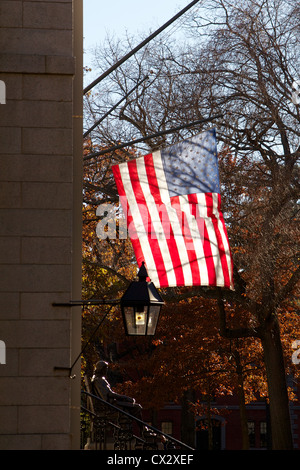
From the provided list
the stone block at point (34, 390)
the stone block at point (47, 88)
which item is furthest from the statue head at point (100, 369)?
the stone block at point (47, 88)

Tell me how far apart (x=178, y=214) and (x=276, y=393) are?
1006cm

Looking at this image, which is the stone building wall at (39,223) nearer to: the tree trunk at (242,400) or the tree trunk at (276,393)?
the tree trunk at (276,393)

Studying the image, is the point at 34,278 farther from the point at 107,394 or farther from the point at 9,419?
the point at 107,394

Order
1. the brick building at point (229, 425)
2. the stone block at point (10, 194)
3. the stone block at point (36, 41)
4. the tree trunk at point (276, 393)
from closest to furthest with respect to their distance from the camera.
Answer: the stone block at point (10, 194), the stone block at point (36, 41), the tree trunk at point (276, 393), the brick building at point (229, 425)

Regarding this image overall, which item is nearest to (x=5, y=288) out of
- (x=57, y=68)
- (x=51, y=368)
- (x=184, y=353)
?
(x=51, y=368)

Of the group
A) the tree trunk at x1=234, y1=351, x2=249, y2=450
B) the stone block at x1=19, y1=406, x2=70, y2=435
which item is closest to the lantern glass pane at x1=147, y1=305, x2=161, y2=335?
the stone block at x1=19, y1=406, x2=70, y2=435

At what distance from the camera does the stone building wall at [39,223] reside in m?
7.74

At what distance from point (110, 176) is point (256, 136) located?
16.4ft

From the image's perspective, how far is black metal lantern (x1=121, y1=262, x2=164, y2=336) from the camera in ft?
25.5

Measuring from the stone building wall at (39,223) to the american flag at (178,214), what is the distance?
4.99 m

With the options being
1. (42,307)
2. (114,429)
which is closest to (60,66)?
(42,307)

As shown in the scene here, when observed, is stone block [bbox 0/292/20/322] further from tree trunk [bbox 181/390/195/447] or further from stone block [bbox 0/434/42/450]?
tree trunk [bbox 181/390/195/447]

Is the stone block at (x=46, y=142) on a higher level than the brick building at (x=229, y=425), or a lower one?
higher

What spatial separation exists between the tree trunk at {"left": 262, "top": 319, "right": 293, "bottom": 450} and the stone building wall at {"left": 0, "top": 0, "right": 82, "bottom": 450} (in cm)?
1425
